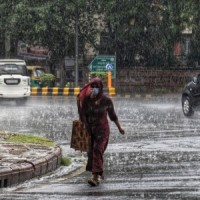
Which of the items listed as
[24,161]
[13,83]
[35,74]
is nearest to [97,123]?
[24,161]

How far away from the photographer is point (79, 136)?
1376 centimetres

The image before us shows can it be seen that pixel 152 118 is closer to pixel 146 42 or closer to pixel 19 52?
pixel 146 42

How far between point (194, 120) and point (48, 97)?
16.6 metres

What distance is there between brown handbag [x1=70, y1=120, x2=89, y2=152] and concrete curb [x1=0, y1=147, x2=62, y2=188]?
0.57m

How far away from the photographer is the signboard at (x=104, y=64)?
43.8 meters

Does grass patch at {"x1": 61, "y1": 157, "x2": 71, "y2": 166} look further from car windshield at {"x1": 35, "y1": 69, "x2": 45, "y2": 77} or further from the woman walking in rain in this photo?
car windshield at {"x1": 35, "y1": 69, "x2": 45, "y2": 77}

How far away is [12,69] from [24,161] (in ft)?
75.6

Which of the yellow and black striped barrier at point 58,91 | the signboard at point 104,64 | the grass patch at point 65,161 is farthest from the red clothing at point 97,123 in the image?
the signboard at point 104,64

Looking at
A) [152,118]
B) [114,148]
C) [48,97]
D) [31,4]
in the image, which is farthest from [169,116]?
[31,4]

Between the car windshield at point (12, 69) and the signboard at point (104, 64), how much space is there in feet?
26.5

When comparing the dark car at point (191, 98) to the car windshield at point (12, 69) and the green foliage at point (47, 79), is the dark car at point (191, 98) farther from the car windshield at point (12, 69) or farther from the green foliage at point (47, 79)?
the green foliage at point (47, 79)

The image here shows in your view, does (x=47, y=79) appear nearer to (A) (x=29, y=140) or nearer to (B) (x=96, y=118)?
(A) (x=29, y=140)

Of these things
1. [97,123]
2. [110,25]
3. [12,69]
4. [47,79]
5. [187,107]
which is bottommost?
[187,107]

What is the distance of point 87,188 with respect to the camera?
38.4 feet
